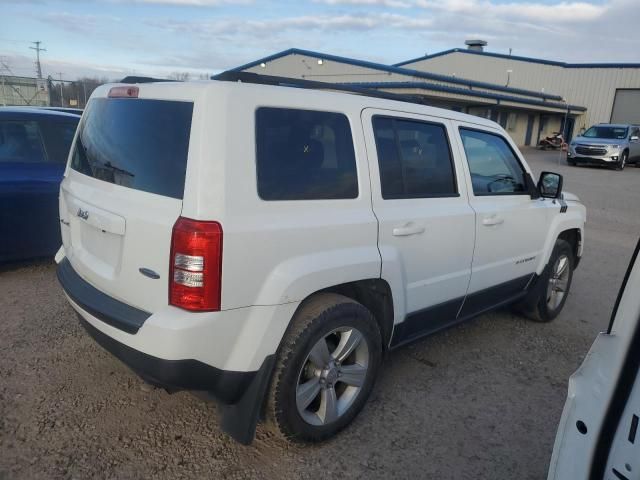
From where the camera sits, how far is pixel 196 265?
2189mm

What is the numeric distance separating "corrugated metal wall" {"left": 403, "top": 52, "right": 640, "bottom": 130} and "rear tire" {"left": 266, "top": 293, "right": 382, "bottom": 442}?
40.2 metres

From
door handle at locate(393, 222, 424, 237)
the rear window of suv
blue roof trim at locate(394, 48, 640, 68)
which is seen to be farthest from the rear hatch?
blue roof trim at locate(394, 48, 640, 68)

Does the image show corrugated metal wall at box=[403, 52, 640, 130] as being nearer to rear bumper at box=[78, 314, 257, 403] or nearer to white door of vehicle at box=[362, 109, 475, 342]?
white door of vehicle at box=[362, 109, 475, 342]

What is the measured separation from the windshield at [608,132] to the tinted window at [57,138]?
23946 mm

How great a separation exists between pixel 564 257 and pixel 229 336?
149 inches

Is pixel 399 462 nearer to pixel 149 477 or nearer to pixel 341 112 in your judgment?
pixel 149 477

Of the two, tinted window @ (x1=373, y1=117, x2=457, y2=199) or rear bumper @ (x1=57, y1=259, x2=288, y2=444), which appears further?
tinted window @ (x1=373, y1=117, x2=457, y2=199)

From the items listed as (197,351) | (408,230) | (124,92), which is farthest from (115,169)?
(408,230)

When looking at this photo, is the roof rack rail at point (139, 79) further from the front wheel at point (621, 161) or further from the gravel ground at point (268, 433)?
the front wheel at point (621, 161)

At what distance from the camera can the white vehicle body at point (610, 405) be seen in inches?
54.9

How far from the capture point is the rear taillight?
2.17m

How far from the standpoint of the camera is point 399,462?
2.74 meters

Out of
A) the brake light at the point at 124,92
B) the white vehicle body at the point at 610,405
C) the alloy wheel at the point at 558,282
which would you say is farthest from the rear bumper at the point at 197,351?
the alloy wheel at the point at 558,282

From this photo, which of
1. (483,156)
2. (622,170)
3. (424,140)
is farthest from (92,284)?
(622,170)
